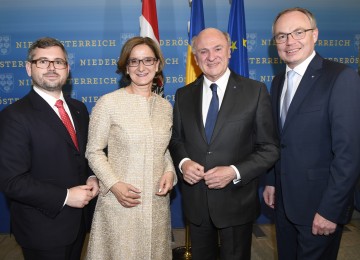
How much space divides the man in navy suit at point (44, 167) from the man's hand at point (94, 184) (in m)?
0.01

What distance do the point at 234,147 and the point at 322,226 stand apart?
2.20 feet

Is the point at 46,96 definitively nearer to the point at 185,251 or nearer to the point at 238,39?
the point at 238,39

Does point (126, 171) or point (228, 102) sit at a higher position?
point (228, 102)

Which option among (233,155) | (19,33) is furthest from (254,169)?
(19,33)

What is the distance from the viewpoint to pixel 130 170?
6.50 ft

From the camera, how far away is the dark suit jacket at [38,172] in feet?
5.54

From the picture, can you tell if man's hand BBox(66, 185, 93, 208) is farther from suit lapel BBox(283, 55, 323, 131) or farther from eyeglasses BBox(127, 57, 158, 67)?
suit lapel BBox(283, 55, 323, 131)

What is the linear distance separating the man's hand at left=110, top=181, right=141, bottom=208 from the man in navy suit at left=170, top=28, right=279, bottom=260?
336mm

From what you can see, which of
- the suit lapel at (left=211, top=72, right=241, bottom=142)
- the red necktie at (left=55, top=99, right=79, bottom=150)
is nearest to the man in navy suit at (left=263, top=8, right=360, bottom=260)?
the suit lapel at (left=211, top=72, right=241, bottom=142)

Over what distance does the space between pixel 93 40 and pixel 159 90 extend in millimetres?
1027

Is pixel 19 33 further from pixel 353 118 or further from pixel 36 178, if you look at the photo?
pixel 353 118

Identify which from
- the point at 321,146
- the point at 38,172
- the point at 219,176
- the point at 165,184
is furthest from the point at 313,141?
the point at 38,172

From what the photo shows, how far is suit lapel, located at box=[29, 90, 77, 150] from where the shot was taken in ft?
5.91

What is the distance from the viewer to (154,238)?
205 centimetres
